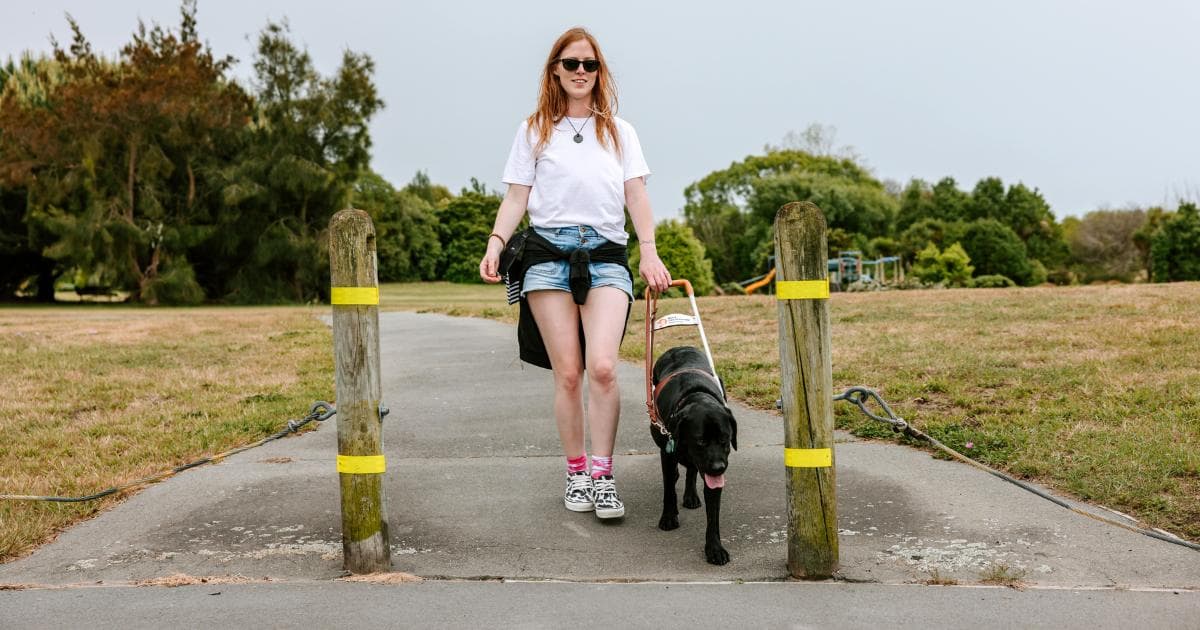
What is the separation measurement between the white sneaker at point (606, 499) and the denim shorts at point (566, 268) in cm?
92

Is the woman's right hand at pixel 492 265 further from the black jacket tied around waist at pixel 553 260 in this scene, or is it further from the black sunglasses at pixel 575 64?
the black sunglasses at pixel 575 64

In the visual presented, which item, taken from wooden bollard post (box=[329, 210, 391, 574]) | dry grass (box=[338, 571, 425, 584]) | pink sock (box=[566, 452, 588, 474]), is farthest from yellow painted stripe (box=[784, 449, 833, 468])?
wooden bollard post (box=[329, 210, 391, 574])

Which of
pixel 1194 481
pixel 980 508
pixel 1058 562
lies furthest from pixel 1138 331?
pixel 1058 562

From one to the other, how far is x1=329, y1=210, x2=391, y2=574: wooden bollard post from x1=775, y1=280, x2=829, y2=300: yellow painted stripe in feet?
5.21

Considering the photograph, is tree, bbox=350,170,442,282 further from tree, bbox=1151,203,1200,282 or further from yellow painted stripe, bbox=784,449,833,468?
yellow painted stripe, bbox=784,449,833,468

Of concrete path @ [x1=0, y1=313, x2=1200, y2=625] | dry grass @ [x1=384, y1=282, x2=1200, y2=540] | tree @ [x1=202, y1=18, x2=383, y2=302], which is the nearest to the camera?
concrete path @ [x1=0, y1=313, x2=1200, y2=625]

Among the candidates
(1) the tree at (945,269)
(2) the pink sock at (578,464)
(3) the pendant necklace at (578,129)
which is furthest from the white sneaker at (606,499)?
(1) the tree at (945,269)

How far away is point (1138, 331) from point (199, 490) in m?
9.11

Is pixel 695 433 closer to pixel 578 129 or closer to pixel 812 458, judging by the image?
pixel 812 458

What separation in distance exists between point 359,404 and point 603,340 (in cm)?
112

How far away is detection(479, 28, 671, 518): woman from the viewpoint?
414 centimetres

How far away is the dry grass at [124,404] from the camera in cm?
512

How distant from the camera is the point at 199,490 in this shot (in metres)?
4.93

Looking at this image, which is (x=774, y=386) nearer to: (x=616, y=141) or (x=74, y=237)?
(x=616, y=141)
